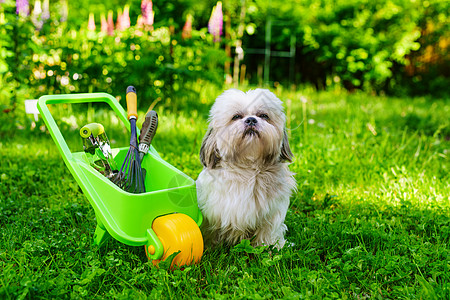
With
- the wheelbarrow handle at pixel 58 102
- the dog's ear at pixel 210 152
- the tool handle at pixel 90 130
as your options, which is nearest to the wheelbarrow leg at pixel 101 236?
the wheelbarrow handle at pixel 58 102

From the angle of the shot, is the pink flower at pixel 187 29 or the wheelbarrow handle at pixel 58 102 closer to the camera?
the wheelbarrow handle at pixel 58 102

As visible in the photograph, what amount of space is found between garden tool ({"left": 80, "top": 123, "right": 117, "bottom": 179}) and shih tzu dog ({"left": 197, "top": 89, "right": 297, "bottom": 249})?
555mm

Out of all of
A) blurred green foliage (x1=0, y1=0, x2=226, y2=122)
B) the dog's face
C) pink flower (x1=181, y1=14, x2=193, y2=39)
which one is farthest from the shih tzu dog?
pink flower (x1=181, y1=14, x2=193, y2=39)

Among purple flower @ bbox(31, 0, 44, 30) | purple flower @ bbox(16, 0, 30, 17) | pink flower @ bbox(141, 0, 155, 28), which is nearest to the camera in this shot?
purple flower @ bbox(16, 0, 30, 17)

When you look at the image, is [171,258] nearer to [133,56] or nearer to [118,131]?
[118,131]

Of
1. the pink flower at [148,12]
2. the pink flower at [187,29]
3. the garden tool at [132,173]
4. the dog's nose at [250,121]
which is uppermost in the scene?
the pink flower at [148,12]

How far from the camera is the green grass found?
2004mm

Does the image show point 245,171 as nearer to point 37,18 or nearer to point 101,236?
point 101,236

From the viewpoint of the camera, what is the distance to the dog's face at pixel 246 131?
227 cm

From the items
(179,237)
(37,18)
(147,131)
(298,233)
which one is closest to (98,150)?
(147,131)

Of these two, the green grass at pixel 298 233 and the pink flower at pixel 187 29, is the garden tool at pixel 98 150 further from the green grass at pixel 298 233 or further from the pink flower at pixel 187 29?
the pink flower at pixel 187 29

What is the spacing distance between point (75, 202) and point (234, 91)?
145 centimetres

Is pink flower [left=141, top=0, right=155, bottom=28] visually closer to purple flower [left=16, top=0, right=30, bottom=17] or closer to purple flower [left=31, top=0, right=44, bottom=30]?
purple flower [left=31, top=0, right=44, bottom=30]

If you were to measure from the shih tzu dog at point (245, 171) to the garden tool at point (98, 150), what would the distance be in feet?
1.82
